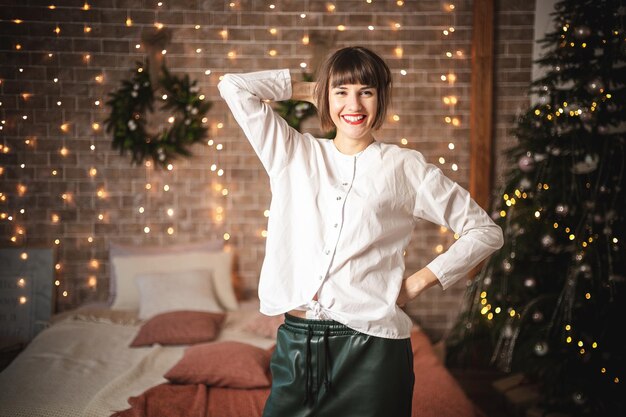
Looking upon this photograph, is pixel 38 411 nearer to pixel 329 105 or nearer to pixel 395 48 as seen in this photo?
pixel 329 105

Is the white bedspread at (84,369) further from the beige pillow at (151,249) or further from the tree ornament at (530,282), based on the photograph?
the tree ornament at (530,282)

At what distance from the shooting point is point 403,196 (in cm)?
151

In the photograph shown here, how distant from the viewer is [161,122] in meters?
4.00

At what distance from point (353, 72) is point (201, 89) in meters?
2.69

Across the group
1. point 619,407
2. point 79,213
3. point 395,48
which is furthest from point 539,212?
point 79,213

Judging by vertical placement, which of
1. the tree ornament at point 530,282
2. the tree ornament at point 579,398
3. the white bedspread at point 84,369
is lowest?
the tree ornament at point 579,398

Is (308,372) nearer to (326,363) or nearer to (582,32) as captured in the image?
(326,363)

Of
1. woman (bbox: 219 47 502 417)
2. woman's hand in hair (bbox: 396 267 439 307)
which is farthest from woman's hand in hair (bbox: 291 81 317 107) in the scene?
woman's hand in hair (bbox: 396 267 439 307)

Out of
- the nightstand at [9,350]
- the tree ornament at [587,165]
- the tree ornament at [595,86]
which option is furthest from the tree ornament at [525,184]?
the nightstand at [9,350]

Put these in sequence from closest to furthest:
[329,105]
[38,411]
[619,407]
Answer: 1. [329,105]
2. [38,411]
3. [619,407]

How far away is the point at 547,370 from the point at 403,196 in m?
1.88

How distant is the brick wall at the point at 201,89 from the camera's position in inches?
154

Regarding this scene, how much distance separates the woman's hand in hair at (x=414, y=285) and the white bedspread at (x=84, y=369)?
4.41ft

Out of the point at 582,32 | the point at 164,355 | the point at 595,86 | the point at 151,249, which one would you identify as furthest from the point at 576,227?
the point at 151,249
